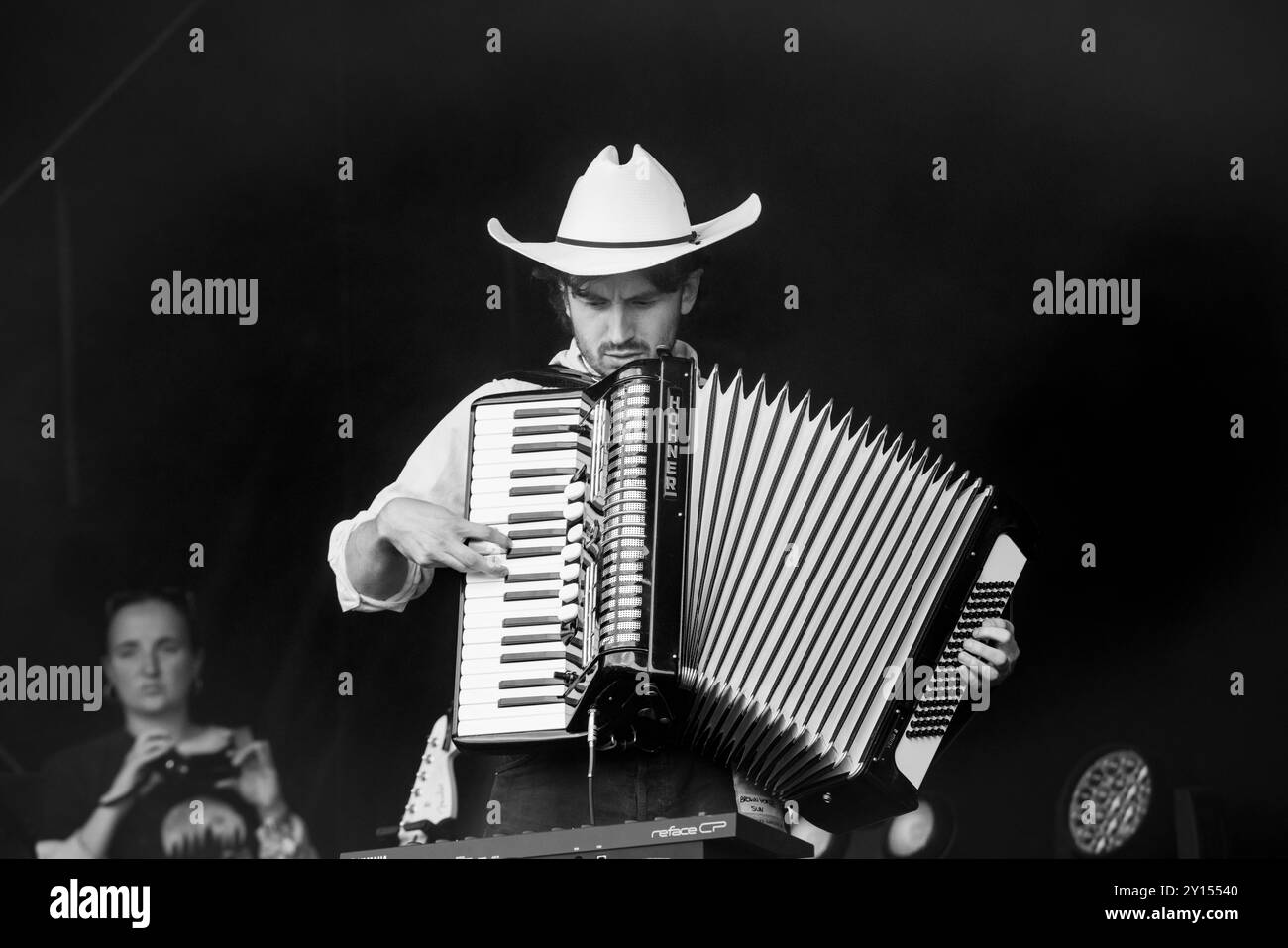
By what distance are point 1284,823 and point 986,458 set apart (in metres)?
1.02

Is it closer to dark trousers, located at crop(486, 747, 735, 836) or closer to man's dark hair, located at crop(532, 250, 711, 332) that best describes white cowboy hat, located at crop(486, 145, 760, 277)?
man's dark hair, located at crop(532, 250, 711, 332)

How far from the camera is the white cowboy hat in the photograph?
179 inches

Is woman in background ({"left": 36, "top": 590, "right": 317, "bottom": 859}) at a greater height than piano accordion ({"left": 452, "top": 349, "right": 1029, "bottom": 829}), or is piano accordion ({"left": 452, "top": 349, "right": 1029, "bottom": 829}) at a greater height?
piano accordion ({"left": 452, "top": 349, "right": 1029, "bottom": 829})

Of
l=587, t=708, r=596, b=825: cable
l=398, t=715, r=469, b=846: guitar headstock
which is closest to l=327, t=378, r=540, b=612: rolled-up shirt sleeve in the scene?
l=398, t=715, r=469, b=846: guitar headstock

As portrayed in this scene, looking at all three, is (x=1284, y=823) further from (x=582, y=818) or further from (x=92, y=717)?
(x=92, y=717)

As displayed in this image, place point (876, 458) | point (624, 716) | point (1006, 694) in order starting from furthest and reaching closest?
point (1006, 694) → point (876, 458) → point (624, 716)

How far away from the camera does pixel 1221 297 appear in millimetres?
4762

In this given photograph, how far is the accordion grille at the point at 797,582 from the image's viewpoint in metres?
4.08

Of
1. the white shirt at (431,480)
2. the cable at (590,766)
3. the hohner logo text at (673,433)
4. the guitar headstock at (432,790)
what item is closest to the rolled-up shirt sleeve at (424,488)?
the white shirt at (431,480)

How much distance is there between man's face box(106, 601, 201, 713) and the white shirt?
0.36 meters

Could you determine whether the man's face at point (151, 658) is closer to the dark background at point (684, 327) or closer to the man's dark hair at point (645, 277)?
the dark background at point (684, 327)

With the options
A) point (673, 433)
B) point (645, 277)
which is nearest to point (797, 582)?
point (673, 433)

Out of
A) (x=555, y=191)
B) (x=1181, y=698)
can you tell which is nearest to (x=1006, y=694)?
(x=1181, y=698)

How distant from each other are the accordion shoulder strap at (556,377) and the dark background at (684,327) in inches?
3.7
